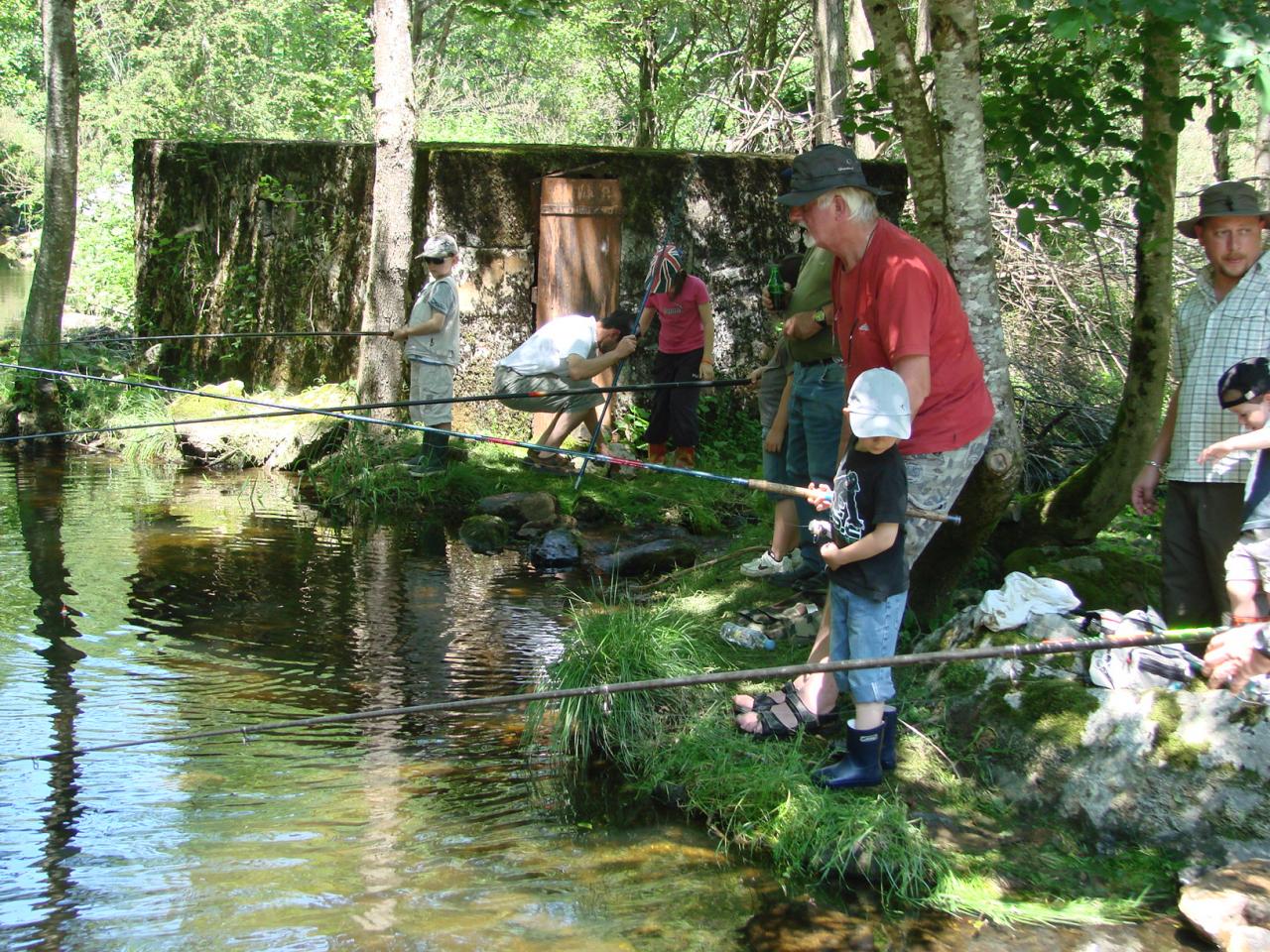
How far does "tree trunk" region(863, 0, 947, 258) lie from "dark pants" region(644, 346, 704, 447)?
13.5ft

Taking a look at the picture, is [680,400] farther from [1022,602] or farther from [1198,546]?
[1198,546]

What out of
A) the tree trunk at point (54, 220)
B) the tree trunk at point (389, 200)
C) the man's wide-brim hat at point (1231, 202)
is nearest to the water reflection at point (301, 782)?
the man's wide-brim hat at point (1231, 202)

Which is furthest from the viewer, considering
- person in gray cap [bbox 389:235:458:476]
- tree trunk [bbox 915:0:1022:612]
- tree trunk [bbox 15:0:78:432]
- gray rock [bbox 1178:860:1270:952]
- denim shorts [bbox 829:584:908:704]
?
tree trunk [bbox 15:0:78:432]

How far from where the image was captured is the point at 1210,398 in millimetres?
4320

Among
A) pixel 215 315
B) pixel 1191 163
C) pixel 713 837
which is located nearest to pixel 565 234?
pixel 215 315

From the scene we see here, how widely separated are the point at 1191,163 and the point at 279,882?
20.0 metres

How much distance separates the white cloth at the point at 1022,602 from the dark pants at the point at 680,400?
178 inches

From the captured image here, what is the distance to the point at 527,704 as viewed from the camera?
17.3 ft

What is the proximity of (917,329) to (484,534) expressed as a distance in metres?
4.86

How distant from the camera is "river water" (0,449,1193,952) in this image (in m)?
3.67

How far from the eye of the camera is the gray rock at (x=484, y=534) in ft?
27.6

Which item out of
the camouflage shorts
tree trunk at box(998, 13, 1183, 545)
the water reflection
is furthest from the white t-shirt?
the camouflage shorts

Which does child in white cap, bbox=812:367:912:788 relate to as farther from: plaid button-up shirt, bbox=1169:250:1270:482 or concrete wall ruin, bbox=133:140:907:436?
concrete wall ruin, bbox=133:140:907:436

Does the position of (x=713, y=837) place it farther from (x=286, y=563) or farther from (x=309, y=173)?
(x=309, y=173)
